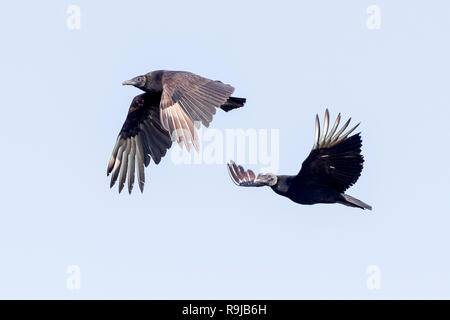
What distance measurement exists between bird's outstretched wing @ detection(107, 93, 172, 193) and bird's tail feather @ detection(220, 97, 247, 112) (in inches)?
66.4

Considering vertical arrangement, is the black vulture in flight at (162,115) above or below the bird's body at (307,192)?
above

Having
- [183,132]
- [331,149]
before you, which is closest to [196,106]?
[183,132]

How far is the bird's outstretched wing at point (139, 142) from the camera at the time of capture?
24.9 metres

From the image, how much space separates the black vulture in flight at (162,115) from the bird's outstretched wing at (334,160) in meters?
1.94

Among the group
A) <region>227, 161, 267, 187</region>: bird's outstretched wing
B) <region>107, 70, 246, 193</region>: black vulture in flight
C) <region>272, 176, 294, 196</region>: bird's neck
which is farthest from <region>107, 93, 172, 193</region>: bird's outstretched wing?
<region>272, 176, 294, 196</region>: bird's neck

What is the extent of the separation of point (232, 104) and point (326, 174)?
2551 mm

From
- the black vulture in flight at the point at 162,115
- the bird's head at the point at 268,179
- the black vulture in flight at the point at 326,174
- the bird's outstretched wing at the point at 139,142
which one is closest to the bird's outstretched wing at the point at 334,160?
the black vulture in flight at the point at 326,174

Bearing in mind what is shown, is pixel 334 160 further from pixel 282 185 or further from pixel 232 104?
pixel 232 104

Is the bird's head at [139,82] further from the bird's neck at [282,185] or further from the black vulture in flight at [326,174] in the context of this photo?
the bird's neck at [282,185]

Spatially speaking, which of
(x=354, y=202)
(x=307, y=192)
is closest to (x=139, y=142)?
(x=307, y=192)

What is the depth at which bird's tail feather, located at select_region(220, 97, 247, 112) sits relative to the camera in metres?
23.9

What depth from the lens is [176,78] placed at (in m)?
23.0

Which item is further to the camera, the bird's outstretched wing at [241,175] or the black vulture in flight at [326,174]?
the bird's outstretched wing at [241,175]
